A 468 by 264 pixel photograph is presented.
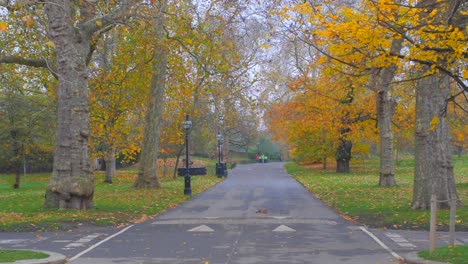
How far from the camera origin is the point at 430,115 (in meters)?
16.5

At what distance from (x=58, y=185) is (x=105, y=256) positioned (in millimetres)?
7001

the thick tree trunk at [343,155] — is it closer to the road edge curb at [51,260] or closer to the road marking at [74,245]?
the road marking at [74,245]

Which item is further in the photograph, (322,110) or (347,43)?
(322,110)

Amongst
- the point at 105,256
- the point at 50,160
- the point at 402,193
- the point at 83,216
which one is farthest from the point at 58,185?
the point at 50,160

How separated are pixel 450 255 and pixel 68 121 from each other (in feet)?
38.8

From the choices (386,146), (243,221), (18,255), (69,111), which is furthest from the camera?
(386,146)

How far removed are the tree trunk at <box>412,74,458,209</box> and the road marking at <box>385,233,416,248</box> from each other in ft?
11.4

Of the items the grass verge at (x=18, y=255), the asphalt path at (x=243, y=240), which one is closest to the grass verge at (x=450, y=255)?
the asphalt path at (x=243, y=240)

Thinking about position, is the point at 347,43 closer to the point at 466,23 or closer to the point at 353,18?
the point at 353,18

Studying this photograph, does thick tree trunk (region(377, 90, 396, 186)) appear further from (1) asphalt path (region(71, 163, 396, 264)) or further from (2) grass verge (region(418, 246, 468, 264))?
(2) grass verge (region(418, 246, 468, 264))

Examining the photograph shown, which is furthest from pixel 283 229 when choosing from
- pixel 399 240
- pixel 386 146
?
pixel 386 146

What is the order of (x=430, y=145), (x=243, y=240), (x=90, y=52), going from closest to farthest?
(x=243, y=240)
(x=430, y=145)
(x=90, y=52)

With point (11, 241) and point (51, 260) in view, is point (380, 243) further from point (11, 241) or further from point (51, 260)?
point (11, 241)

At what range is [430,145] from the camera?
16.8m
